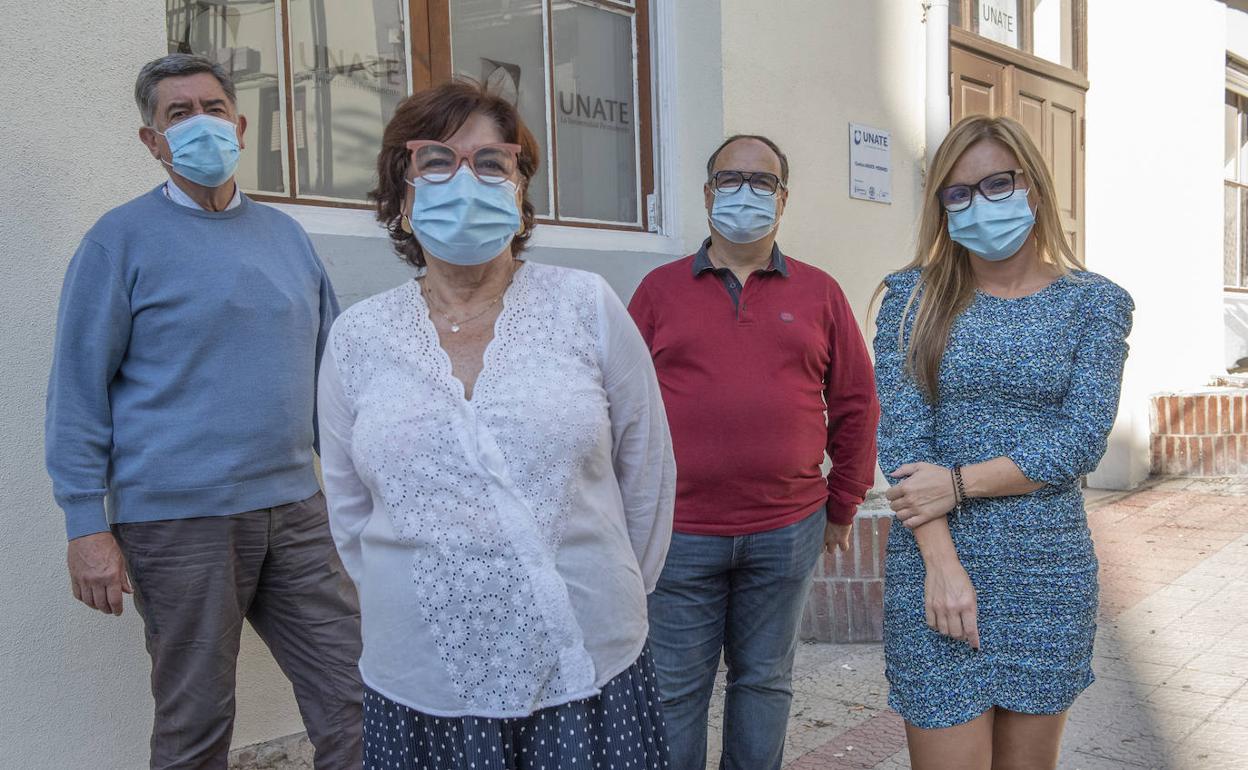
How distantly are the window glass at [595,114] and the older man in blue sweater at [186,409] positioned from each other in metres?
1.83

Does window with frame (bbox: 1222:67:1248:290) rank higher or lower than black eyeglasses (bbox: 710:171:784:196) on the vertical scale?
higher

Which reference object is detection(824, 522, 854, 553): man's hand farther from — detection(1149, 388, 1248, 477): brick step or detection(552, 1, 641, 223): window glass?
detection(1149, 388, 1248, 477): brick step

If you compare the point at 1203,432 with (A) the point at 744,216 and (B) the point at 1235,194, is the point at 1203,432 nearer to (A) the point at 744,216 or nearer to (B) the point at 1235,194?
(B) the point at 1235,194

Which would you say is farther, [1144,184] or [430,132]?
[1144,184]

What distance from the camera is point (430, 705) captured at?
5.89 feet

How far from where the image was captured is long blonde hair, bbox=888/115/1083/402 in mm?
2248

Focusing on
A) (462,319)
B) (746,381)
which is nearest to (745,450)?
(746,381)

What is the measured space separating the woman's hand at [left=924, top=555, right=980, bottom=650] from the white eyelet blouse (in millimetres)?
650

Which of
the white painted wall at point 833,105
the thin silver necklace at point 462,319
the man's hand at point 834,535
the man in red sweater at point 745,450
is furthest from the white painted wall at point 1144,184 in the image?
the thin silver necklace at point 462,319

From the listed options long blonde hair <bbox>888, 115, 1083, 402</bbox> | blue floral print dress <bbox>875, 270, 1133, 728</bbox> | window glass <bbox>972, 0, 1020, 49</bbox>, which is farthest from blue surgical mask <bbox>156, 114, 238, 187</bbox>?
window glass <bbox>972, 0, 1020, 49</bbox>

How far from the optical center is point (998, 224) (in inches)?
88.7

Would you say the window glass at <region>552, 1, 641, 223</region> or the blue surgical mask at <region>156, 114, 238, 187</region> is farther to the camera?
the window glass at <region>552, 1, 641, 223</region>

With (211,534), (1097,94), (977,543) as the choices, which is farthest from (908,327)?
(1097,94)

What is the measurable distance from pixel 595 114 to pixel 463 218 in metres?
2.82
